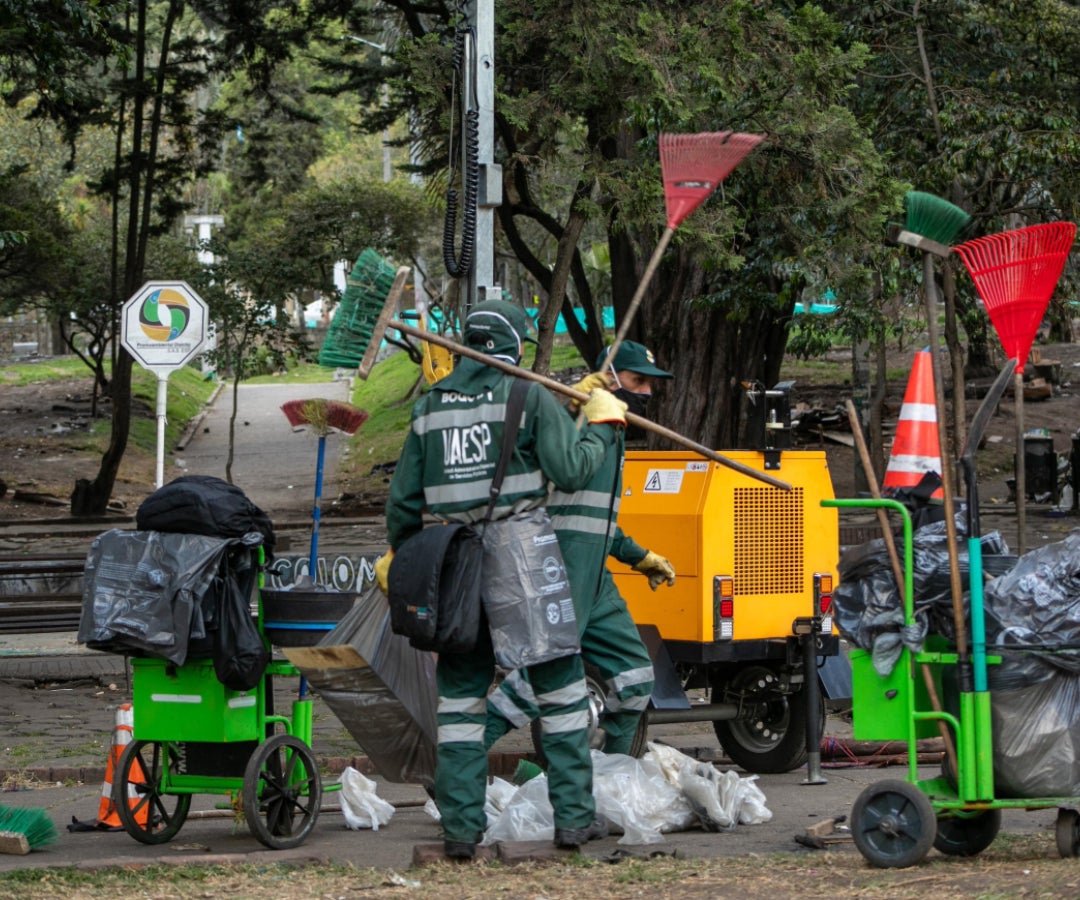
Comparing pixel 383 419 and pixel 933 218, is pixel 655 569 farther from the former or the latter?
pixel 383 419

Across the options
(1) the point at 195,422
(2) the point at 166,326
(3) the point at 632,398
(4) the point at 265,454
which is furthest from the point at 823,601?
(1) the point at 195,422

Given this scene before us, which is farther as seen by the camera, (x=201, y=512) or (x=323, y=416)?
(x=323, y=416)

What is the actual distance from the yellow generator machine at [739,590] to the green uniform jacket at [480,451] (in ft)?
5.79

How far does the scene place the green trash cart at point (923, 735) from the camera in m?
5.30

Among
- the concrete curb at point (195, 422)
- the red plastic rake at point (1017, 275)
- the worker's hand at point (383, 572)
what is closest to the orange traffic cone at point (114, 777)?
the worker's hand at point (383, 572)

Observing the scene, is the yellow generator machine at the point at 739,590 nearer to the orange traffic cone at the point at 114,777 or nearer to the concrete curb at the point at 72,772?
the concrete curb at the point at 72,772

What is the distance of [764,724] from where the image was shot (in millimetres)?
8047

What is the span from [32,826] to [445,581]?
1.96m

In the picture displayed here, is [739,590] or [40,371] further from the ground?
[40,371]

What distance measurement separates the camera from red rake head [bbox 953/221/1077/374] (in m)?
5.79

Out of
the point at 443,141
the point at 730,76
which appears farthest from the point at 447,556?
the point at 443,141

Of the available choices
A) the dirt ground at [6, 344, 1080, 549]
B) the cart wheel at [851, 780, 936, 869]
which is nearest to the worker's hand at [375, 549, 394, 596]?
the cart wheel at [851, 780, 936, 869]

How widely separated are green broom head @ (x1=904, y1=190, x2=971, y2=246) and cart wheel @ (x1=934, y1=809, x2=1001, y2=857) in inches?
81.2

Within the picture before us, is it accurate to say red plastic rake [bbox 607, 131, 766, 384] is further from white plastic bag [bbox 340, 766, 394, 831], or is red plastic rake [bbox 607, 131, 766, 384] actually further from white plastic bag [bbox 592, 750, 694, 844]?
white plastic bag [bbox 340, 766, 394, 831]
